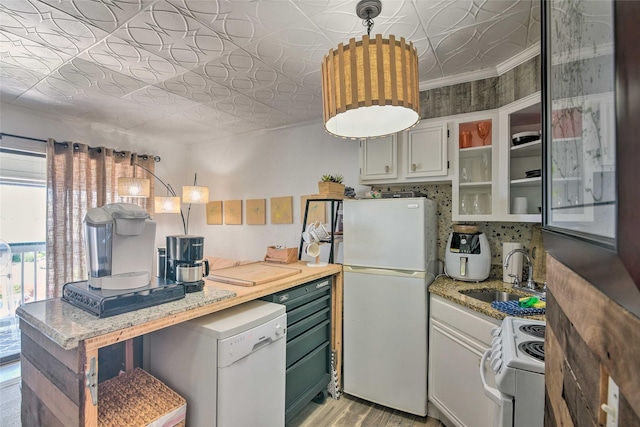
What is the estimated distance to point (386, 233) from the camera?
2176 mm

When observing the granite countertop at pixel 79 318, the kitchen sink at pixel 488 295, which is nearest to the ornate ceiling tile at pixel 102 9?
the granite countertop at pixel 79 318

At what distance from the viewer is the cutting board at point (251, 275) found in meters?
1.82

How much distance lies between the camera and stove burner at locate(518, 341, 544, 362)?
3.31ft

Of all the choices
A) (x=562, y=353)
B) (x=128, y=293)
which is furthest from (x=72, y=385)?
(x=562, y=353)

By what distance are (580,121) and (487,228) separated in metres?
2.15

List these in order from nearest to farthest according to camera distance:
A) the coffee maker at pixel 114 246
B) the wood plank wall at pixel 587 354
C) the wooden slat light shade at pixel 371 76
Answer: the wood plank wall at pixel 587 354 < the wooden slat light shade at pixel 371 76 < the coffee maker at pixel 114 246

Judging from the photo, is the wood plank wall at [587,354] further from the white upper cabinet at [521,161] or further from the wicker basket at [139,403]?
the white upper cabinet at [521,161]

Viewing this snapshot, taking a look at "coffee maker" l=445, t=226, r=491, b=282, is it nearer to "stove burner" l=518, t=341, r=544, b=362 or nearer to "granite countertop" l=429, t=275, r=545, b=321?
"granite countertop" l=429, t=275, r=545, b=321

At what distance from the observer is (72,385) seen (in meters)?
1.09

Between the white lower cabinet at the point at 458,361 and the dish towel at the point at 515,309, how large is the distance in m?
0.08

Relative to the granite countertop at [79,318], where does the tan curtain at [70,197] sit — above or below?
above

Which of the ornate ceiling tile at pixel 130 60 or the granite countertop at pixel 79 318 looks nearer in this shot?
the granite countertop at pixel 79 318

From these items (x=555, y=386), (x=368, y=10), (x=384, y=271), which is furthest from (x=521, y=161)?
(x=555, y=386)

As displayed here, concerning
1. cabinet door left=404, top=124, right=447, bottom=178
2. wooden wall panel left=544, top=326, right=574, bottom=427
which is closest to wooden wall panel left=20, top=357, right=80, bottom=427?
wooden wall panel left=544, top=326, right=574, bottom=427
